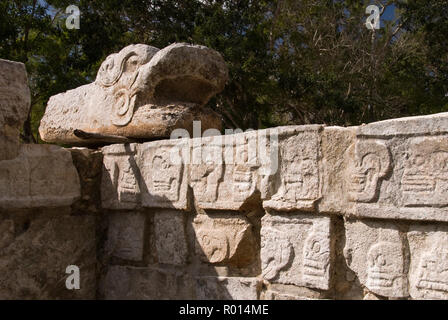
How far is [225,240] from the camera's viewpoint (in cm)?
269

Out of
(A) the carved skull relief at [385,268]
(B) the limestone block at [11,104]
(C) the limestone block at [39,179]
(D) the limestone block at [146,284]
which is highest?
(B) the limestone block at [11,104]

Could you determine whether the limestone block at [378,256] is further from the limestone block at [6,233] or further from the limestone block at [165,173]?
the limestone block at [6,233]

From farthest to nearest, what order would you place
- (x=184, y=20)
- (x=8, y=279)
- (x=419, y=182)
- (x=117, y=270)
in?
1. (x=184, y=20)
2. (x=117, y=270)
3. (x=8, y=279)
4. (x=419, y=182)

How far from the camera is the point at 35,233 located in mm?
2959

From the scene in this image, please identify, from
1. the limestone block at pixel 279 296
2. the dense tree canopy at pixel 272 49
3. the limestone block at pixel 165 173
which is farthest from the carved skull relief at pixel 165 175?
the dense tree canopy at pixel 272 49

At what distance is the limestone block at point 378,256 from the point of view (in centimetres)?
210

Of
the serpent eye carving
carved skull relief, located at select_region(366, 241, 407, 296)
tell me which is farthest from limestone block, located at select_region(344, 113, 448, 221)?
the serpent eye carving

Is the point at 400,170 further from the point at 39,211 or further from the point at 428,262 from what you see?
the point at 39,211

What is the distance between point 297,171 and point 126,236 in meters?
1.29

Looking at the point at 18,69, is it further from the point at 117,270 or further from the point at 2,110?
the point at 117,270

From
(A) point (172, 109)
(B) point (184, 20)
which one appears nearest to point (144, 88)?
(A) point (172, 109)

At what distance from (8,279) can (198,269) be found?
1043mm

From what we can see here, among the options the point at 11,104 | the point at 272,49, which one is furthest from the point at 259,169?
the point at 272,49

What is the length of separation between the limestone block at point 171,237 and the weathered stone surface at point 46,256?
1.70 feet
